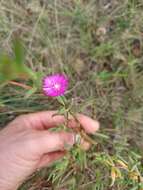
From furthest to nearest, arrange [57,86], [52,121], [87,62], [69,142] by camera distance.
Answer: [87,62] < [52,121] < [69,142] < [57,86]

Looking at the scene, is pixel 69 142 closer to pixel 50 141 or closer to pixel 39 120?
pixel 50 141

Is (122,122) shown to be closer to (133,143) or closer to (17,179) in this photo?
(133,143)

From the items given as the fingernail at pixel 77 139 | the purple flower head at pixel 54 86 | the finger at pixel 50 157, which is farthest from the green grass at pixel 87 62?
the purple flower head at pixel 54 86

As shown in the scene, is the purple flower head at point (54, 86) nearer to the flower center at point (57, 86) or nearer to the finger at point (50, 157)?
the flower center at point (57, 86)

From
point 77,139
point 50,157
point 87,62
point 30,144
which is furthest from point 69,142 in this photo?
point 87,62

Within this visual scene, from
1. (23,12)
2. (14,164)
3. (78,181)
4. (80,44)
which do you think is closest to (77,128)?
(14,164)
